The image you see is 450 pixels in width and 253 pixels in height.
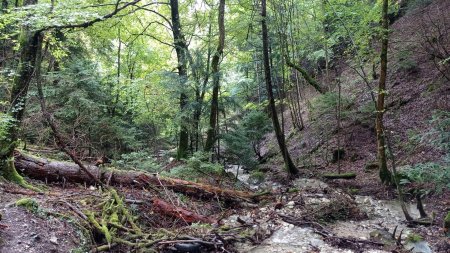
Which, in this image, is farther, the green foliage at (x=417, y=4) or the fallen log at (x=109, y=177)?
the green foliage at (x=417, y=4)

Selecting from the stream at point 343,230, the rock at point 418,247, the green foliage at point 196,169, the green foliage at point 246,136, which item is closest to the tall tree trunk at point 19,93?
the green foliage at point 196,169

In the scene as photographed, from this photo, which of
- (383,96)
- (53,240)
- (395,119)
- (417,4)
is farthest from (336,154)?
(53,240)

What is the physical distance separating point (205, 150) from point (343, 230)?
5601 millimetres

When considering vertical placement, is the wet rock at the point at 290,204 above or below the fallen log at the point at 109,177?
below

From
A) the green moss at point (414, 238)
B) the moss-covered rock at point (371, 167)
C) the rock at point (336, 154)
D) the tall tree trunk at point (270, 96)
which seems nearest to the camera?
the green moss at point (414, 238)

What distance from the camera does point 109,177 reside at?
24.4ft

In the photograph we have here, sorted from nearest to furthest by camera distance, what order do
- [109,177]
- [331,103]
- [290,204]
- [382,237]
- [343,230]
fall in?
[382,237] → [343,230] → [109,177] → [290,204] → [331,103]

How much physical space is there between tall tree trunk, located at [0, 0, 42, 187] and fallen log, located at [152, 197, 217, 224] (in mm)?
2623

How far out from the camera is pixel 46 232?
4629 mm

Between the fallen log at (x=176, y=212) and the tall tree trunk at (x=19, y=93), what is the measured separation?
2.62 meters

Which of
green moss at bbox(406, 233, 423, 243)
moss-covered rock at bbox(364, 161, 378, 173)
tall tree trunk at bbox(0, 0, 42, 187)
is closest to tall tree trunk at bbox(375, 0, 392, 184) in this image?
moss-covered rock at bbox(364, 161, 378, 173)

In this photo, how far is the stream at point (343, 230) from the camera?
5.62 m

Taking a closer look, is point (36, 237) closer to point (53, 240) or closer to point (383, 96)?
point (53, 240)

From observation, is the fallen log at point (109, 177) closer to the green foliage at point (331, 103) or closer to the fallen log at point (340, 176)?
the fallen log at point (340, 176)
